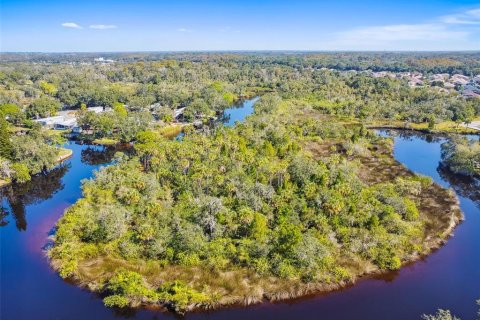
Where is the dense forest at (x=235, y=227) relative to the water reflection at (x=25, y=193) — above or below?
above

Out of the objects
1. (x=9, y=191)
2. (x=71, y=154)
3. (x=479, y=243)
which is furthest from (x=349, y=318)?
(x=71, y=154)

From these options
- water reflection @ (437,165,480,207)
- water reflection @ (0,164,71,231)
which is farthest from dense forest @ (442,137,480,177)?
water reflection @ (0,164,71,231)

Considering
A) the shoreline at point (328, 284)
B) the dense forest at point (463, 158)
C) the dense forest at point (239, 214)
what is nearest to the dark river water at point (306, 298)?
the shoreline at point (328, 284)

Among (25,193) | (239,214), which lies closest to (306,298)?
(239,214)

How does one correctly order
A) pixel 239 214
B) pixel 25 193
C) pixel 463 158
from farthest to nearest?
pixel 463 158
pixel 25 193
pixel 239 214

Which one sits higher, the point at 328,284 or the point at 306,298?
the point at 328,284

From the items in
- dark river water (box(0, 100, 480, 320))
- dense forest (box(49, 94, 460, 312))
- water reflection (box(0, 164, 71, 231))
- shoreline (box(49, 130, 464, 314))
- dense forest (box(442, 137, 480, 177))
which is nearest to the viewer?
dark river water (box(0, 100, 480, 320))

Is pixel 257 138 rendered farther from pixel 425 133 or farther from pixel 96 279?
pixel 425 133

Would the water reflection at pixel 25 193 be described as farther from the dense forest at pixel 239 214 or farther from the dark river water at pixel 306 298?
the dense forest at pixel 239 214

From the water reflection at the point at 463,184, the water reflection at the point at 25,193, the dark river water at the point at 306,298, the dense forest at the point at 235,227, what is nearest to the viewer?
the dark river water at the point at 306,298

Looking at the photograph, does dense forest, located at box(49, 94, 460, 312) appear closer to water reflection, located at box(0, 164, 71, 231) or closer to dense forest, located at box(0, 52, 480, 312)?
dense forest, located at box(0, 52, 480, 312)

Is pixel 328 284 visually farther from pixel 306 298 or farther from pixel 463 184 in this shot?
pixel 463 184
